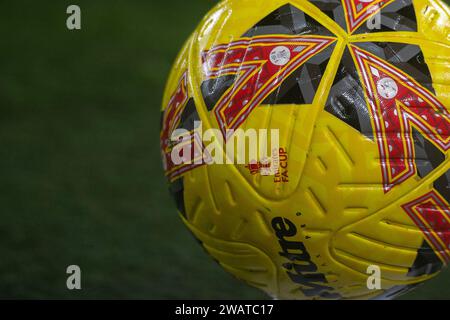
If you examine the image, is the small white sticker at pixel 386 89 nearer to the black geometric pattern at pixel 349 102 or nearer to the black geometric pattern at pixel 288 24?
the black geometric pattern at pixel 349 102

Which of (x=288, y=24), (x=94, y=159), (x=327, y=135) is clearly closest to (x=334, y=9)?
(x=288, y=24)

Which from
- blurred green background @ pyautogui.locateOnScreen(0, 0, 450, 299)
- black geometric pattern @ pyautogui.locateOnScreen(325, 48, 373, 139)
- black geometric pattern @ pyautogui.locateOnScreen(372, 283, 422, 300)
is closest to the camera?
black geometric pattern @ pyautogui.locateOnScreen(325, 48, 373, 139)

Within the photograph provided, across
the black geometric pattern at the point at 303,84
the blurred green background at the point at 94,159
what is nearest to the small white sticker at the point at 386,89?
the black geometric pattern at the point at 303,84

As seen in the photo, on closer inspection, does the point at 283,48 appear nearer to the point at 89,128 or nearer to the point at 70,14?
the point at 89,128

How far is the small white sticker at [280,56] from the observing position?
6.97ft

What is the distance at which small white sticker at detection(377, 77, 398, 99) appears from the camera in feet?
6.89

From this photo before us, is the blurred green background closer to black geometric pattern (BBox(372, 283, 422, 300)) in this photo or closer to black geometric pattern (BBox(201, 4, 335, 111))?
black geometric pattern (BBox(372, 283, 422, 300))

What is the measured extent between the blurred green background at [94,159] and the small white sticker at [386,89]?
1.08 meters

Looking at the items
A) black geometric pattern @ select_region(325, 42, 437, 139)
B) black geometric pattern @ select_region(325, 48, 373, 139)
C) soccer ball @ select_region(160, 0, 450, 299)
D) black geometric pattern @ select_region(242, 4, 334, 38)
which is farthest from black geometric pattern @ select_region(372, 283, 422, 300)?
black geometric pattern @ select_region(242, 4, 334, 38)

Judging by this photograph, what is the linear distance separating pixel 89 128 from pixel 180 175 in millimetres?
2186

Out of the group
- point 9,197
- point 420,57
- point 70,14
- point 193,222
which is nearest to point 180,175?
point 193,222

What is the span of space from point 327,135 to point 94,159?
2.17 metres

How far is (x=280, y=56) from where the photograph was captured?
2.13m

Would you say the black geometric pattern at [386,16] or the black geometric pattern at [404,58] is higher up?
the black geometric pattern at [386,16]
